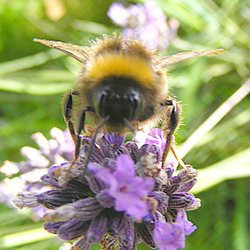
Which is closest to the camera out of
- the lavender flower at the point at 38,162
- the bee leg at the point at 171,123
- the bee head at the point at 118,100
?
the bee head at the point at 118,100

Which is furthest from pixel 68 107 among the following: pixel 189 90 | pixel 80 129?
pixel 189 90

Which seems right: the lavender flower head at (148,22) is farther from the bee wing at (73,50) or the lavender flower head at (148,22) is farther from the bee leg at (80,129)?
the bee leg at (80,129)

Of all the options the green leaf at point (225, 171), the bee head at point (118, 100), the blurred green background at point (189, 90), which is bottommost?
the bee head at point (118, 100)

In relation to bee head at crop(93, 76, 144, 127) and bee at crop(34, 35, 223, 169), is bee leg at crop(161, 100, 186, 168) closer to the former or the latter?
bee at crop(34, 35, 223, 169)

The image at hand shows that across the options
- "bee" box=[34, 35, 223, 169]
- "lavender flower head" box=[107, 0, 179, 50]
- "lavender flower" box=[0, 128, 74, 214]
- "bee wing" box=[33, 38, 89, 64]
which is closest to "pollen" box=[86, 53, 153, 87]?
"bee" box=[34, 35, 223, 169]

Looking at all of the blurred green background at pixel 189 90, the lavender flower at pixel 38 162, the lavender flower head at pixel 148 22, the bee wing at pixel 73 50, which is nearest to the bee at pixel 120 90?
the bee wing at pixel 73 50

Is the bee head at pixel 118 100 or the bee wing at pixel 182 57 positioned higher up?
the bee wing at pixel 182 57

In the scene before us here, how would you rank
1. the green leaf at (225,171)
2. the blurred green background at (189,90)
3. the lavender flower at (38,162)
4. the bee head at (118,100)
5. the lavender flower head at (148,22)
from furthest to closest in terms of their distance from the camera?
the lavender flower head at (148,22) → the blurred green background at (189,90) → the green leaf at (225,171) → the lavender flower at (38,162) → the bee head at (118,100)
